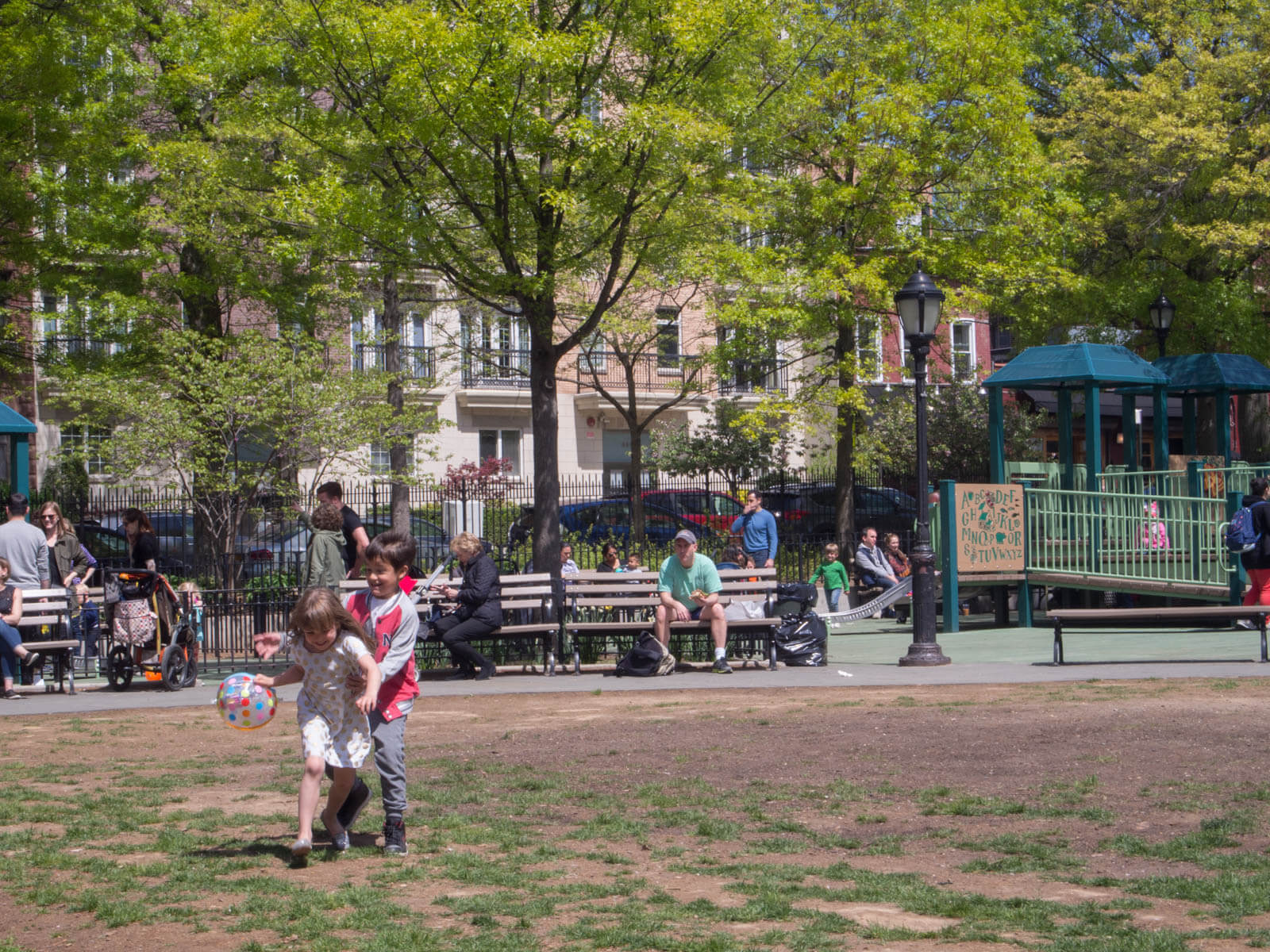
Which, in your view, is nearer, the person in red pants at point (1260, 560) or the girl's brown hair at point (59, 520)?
the person in red pants at point (1260, 560)

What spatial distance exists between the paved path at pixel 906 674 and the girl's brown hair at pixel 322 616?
22.4 ft

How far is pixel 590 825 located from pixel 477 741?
323 centimetres

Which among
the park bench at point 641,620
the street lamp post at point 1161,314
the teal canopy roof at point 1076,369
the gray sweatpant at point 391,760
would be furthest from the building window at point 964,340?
the gray sweatpant at point 391,760

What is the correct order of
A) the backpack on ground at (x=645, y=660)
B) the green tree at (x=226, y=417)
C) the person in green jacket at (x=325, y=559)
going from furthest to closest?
the green tree at (x=226, y=417) → the backpack on ground at (x=645, y=660) → the person in green jacket at (x=325, y=559)

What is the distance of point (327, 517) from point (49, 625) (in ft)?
12.2

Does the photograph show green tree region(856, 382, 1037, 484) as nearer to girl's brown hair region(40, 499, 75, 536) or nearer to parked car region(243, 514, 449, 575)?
parked car region(243, 514, 449, 575)

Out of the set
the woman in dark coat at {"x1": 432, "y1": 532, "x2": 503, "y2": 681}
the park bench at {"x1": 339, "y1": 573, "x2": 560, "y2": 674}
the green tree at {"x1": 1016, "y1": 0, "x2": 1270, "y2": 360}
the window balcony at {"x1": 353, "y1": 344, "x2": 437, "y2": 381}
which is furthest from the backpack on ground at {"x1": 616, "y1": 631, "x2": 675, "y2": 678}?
the green tree at {"x1": 1016, "y1": 0, "x2": 1270, "y2": 360}

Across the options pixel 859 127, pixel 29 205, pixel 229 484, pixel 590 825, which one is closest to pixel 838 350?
pixel 859 127

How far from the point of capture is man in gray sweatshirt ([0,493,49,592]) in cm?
1462

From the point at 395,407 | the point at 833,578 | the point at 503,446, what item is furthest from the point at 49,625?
the point at 503,446

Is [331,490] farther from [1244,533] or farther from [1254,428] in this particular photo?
[1254,428]

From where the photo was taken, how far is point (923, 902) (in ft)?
17.9

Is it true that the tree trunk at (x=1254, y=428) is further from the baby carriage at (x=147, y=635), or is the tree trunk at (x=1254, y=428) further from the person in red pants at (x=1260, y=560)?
the baby carriage at (x=147, y=635)

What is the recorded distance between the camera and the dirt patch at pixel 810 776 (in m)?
5.67
